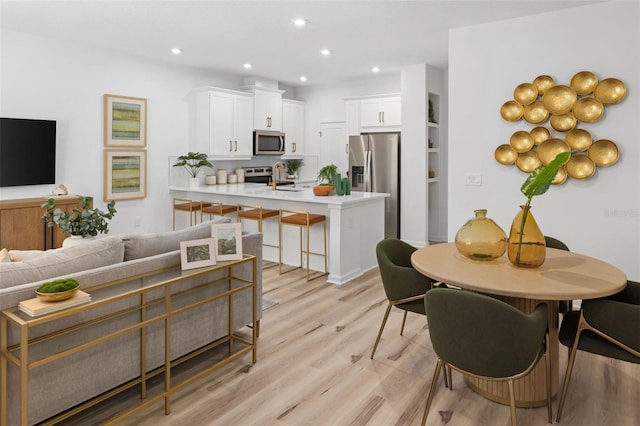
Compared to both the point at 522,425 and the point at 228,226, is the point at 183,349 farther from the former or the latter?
the point at 522,425

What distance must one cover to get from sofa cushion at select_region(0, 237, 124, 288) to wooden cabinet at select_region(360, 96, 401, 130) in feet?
17.2

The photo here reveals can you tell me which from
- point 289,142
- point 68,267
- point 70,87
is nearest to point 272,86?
point 289,142

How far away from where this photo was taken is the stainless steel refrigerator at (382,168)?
262 inches

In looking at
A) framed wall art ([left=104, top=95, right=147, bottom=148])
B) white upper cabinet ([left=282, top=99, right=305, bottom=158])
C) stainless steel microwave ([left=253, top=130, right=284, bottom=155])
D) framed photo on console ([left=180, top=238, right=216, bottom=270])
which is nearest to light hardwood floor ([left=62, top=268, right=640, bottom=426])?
framed photo on console ([left=180, top=238, right=216, bottom=270])

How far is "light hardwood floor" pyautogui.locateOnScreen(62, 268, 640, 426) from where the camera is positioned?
226 cm

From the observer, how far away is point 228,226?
108 inches

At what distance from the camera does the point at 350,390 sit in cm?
254

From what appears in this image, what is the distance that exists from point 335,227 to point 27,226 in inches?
131

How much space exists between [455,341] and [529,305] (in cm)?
65

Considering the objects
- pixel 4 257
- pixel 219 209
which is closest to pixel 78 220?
pixel 4 257

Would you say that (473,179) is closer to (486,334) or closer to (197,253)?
(486,334)

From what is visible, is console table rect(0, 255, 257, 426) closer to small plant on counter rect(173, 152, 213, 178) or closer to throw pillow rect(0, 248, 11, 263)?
throw pillow rect(0, 248, 11, 263)

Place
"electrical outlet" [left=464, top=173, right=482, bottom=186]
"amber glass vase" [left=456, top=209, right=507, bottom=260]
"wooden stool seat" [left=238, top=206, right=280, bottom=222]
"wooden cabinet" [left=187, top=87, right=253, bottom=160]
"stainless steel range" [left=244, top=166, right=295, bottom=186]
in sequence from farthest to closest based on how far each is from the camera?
"stainless steel range" [left=244, top=166, right=295, bottom=186], "wooden cabinet" [left=187, top=87, right=253, bottom=160], "wooden stool seat" [left=238, top=206, right=280, bottom=222], "electrical outlet" [left=464, top=173, right=482, bottom=186], "amber glass vase" [left=456, top=209, right=507, bottom=260]

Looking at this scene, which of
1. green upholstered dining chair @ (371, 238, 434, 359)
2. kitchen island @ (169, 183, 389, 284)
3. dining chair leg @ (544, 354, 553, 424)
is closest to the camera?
dining chair leg @ (544, 354, 553, 424)
